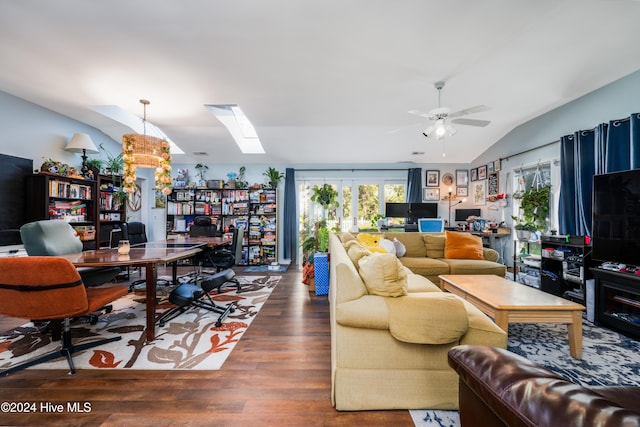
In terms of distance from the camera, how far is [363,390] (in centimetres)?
145

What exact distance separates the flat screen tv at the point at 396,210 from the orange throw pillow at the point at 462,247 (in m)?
1.95

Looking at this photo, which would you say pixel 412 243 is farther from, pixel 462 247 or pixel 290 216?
pixel 290 216

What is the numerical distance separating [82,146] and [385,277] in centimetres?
522

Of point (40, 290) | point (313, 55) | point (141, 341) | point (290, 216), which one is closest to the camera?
point (40, 290)

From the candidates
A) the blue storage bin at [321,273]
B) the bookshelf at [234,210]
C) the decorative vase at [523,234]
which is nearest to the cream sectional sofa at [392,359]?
the blue storage bin at [321,273]

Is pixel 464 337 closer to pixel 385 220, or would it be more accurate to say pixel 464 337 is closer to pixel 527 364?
pixel 527 364

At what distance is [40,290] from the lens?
170 cm

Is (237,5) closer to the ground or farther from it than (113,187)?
farther from it

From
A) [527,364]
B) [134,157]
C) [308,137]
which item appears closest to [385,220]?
[308,137]

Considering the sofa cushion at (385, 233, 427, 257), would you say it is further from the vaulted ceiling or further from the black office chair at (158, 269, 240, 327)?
the black office chair at (158, 269, 240, 327)

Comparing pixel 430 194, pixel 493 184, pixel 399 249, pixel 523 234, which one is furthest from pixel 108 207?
pixel 493 184

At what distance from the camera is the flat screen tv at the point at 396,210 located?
19.2 feet

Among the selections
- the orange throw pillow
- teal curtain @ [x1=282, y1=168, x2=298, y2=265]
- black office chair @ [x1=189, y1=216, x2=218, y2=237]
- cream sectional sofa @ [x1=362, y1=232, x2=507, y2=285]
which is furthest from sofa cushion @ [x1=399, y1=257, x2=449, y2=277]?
black office chair @ [x1=189, y1=216, x2=218, y2=237]

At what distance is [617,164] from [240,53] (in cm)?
445
